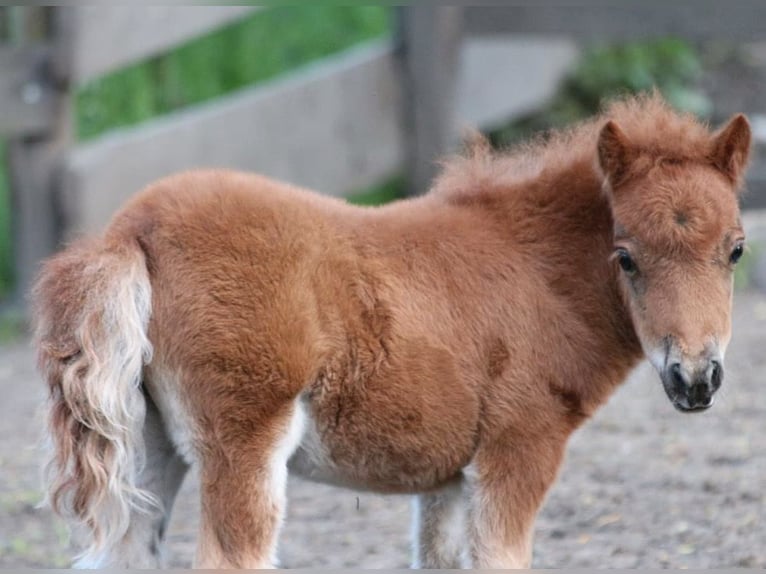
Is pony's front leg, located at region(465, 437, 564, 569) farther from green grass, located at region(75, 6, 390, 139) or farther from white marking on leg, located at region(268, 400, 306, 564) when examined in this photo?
green grass, located at region(75, 6, 390, 139)

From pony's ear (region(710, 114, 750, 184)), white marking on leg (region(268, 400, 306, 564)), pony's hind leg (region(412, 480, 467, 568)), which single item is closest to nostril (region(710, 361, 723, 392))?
pony's ear (region(710, 114, 750, 184))

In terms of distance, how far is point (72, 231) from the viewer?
8172mm

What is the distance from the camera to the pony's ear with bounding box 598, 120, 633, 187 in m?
3.97

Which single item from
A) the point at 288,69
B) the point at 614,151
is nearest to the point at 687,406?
the point at 614,151

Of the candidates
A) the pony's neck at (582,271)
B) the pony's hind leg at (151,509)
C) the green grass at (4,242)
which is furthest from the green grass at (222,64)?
the pony's hind leg at (151,509)

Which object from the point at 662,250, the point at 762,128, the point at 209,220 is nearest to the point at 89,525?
the point at 209,220

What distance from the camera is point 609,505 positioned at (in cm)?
558

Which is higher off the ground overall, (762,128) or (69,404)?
(69,404)

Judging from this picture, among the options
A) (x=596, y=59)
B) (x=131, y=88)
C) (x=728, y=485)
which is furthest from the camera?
(x=596, y=59)

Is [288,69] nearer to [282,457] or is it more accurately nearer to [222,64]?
[222,64]

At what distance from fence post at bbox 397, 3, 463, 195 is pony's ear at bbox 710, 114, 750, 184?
5.21 meters

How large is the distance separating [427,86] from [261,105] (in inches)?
46.4

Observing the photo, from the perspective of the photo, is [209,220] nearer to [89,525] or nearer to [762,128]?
[89,525]

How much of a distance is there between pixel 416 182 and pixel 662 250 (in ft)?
18.4
